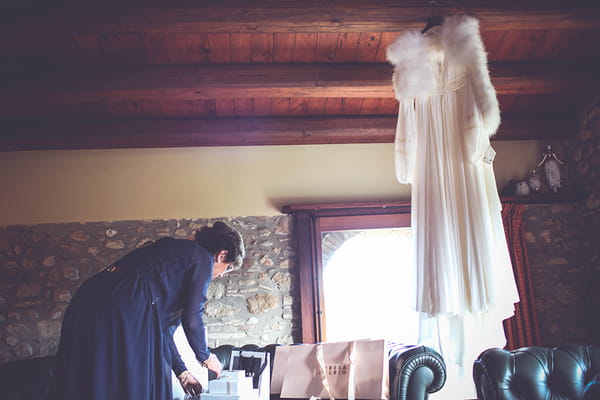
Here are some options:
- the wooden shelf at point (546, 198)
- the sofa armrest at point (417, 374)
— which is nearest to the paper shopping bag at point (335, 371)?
the sofa armrest at point (417, 374)

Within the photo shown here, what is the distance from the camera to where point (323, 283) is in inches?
177

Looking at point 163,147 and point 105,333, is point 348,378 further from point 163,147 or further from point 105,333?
point 163,147

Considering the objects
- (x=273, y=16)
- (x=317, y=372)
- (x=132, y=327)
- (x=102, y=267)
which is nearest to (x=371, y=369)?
(x=317, y=372)

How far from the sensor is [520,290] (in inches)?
171

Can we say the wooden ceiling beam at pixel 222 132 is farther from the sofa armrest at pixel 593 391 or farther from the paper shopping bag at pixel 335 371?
the sofa armrest at pixel 593 391

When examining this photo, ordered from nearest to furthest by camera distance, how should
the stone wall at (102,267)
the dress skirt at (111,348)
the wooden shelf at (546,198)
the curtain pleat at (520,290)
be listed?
1. the dress skirt at (111,348)
2. the stone wall at (102,267)
3. the curtain pleat at (520,290)
4. the wooden shelf at (546,198)

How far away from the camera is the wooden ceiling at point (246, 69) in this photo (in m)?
3.06

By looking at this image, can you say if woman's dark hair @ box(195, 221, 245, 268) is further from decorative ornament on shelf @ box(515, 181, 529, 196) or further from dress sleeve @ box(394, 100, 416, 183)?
decorative ornament on shelf @ box(515, 181, 529, 196)

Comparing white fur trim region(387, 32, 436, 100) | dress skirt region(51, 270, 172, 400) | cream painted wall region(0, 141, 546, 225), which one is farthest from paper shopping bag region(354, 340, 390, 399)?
cream painted wall region(0, 141, 546, 225)

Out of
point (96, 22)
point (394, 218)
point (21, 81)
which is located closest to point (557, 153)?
point (394, 218)

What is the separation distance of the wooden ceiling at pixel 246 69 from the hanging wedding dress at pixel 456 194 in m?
0.63

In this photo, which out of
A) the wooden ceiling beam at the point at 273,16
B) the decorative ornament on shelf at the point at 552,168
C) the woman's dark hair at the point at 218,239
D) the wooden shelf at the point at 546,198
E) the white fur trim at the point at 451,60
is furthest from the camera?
the decorative ornament on shelf at the point at 552,168

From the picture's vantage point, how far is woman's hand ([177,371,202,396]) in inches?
89.1

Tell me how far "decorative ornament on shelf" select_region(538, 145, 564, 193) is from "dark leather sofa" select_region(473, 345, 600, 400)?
2434 mm
